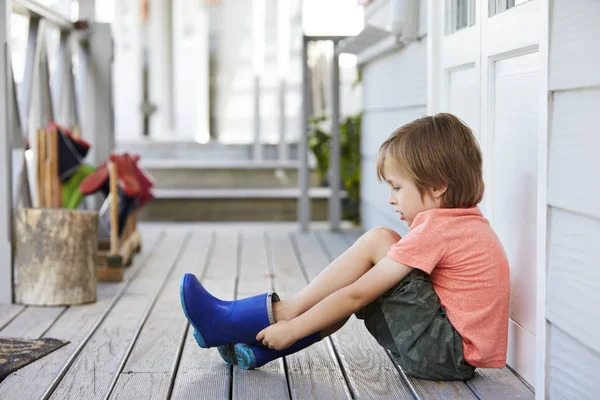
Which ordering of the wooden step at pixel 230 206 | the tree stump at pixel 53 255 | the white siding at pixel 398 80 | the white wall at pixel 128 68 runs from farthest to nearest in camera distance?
the white wall at pixel 128 68
the wooden step at pixel 230 206
the white siding at pixel 398 80
the tree stump at pixel 53 255

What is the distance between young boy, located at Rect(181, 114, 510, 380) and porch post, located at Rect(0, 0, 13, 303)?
49.6 inches

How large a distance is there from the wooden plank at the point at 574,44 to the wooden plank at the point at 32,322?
1693mm

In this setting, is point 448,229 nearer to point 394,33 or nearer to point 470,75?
point 470,75

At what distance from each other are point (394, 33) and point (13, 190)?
1.55 metres

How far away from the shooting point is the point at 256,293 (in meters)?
3.28

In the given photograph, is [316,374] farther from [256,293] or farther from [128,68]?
[128,68]

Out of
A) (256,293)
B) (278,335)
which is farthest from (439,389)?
(256,293)

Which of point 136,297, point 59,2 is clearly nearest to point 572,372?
point 136,297

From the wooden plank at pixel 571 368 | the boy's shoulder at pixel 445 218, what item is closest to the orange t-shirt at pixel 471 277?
the boy's shoulder at pixel 445 218

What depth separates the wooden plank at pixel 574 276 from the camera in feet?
4.96

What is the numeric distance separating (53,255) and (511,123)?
5.41 feet

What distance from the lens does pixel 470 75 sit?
2529 millimetres

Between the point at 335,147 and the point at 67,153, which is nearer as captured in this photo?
the point at 67,153

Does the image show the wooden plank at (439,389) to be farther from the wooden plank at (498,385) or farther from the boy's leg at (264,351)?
the boy's leg at (264,351)
